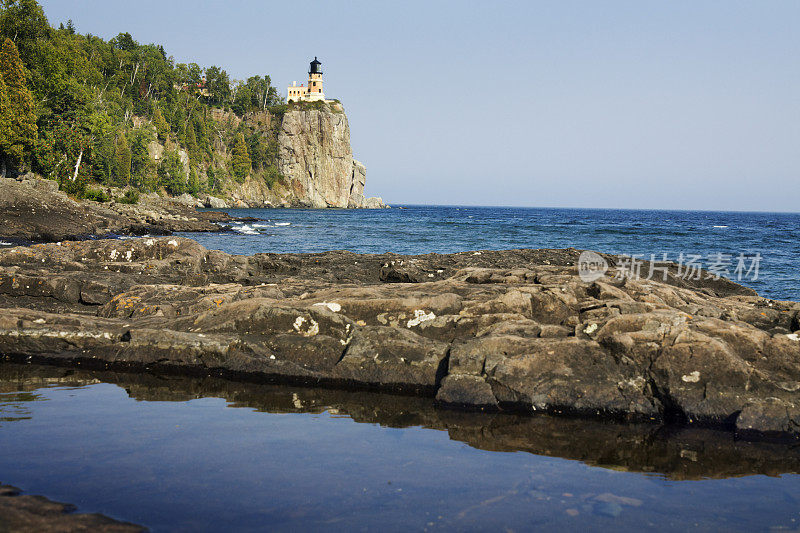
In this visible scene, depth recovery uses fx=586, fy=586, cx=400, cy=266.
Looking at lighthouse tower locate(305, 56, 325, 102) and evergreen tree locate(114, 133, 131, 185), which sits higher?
lighthouse tower locate(305, 56, 325, 102)

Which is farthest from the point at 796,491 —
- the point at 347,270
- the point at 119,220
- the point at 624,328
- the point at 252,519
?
the point at 119,220

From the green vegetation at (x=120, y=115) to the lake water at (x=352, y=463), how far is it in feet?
181

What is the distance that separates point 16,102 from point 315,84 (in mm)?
123309

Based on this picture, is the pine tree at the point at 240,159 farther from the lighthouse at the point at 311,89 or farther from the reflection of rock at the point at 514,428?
the reflection of rock at the point at 514,428

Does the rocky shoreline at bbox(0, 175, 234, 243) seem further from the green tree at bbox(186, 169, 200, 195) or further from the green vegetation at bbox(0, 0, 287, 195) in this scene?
the green tree at bbox(186, 169, 200, 195)

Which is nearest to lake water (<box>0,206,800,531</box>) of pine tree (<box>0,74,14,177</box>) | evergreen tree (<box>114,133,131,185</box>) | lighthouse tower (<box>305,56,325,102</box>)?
pine tree (<box>0,74,14,177</box>)

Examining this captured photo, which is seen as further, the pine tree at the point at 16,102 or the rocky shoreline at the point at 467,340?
the pine tree at the point at 16,102

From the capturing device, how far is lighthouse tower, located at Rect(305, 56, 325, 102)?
169 m

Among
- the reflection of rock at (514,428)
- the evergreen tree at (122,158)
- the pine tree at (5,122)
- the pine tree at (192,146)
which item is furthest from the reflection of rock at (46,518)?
the pine tree at (192,146)

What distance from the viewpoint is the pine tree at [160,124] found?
122 meters

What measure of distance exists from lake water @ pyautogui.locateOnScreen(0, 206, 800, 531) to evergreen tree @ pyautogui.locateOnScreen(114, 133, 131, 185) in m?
101

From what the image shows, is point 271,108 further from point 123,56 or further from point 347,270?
point 347,270

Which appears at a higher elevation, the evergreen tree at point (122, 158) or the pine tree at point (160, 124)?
the pine tree at point (160, 124)

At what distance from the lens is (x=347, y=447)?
269 inches
